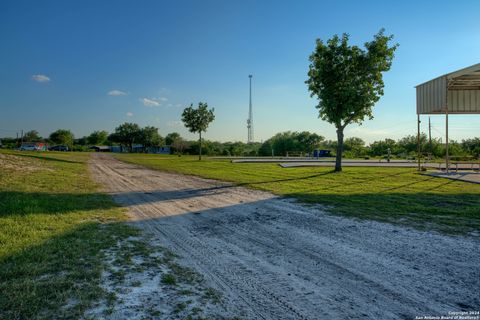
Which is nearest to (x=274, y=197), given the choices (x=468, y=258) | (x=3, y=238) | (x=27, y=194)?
(x=468, y=258)

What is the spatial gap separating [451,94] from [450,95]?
9 centimetres

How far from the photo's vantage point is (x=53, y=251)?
161 inches

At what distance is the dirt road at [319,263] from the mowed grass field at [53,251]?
1003 mm

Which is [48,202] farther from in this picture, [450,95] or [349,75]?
[450,95]

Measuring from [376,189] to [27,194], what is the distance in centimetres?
1242

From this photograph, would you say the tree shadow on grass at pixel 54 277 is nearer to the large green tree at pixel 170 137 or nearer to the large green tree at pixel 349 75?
the large green tree at pixel 349 75

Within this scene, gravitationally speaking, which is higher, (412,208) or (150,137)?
(150,137)

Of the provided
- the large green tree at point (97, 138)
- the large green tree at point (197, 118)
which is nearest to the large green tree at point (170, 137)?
the large green tree at point (97, 138)

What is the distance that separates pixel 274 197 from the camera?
374 inches

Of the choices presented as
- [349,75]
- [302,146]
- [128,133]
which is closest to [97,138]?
[128,133]

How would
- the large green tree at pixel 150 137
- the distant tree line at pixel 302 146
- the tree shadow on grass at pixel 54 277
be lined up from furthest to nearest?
1. the large green tree at pixel 150 137
2. the distant tree line at pixel 302 146
3. the tree shadow on grass at pixel 54 277

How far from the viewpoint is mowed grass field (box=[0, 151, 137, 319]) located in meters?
2.71

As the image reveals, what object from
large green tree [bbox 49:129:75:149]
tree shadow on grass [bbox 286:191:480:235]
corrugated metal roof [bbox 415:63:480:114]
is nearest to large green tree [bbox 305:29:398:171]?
corrugated metal roof [bbox 415:63:480:114]

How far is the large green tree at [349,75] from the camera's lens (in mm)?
17312
